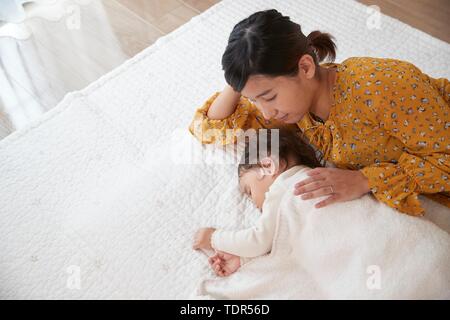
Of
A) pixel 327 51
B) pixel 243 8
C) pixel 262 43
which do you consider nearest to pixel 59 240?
pixel 262 43

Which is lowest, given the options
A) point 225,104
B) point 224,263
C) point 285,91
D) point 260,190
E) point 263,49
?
point 224,263

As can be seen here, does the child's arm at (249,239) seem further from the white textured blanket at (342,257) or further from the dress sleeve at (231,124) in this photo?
the dress sleeve at (231,124)

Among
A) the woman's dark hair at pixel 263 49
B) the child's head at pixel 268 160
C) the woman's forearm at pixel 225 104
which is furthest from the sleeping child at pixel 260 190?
the woman's dark hair at pixel 263 49

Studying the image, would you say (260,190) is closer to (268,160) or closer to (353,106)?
(268,160)

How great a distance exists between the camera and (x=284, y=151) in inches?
43.1

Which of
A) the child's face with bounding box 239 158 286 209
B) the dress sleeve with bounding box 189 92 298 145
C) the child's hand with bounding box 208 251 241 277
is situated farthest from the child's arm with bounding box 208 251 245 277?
the dress sleeve with bounding box 189 92 298 145

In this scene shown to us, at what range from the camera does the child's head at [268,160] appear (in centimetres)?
108

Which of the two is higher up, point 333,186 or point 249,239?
point 333,186

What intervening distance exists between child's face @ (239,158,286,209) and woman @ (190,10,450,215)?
0.33ft

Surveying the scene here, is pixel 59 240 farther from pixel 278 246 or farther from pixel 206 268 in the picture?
pixel 278 246

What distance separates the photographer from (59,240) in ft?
3.75

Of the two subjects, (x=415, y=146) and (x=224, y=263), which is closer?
(x=415, y=146)

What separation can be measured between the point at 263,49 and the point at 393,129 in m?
0.34

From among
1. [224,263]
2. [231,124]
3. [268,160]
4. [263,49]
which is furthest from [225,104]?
[224,263]
